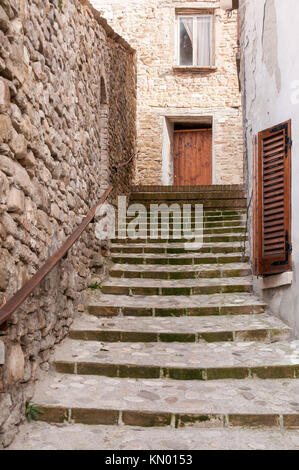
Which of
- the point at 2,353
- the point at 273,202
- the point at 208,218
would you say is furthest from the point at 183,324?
the point at 208,218

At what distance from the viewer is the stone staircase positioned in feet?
8.73

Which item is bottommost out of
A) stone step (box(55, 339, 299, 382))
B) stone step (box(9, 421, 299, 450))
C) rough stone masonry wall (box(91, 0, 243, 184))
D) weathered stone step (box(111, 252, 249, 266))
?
stone step (box(9, 421, 299, 450))

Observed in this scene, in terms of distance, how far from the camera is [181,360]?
346 cm

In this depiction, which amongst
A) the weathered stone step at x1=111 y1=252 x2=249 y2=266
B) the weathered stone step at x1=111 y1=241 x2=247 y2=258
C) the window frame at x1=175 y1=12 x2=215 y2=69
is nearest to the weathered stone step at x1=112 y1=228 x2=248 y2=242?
the weathered stone step at x1=111 y1=241 x2=247 y2=258

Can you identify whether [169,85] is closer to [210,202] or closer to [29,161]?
[210,202]

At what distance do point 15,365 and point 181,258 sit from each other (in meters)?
3.40

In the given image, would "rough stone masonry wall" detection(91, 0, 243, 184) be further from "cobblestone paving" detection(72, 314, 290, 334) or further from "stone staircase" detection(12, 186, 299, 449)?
"cobblestone paving" detection(72, 314, 290, 334)

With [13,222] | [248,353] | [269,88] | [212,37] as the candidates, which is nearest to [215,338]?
[248,353]

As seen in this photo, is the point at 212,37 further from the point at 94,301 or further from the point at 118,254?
the point at 94,301

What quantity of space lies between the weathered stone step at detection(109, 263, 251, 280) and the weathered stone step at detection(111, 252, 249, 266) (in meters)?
0.12

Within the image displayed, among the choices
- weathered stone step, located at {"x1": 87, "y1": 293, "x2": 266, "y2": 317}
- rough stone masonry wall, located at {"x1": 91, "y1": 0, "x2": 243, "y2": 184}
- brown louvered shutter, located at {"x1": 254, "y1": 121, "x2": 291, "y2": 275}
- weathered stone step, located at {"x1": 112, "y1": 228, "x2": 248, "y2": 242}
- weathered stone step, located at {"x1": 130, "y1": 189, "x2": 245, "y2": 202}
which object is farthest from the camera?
rough stone masonry wall, located at {"x1": 91, "y1": 0, "x2": 243, "y2": 184}

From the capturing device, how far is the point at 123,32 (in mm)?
10391

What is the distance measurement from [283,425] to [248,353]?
0.92m
